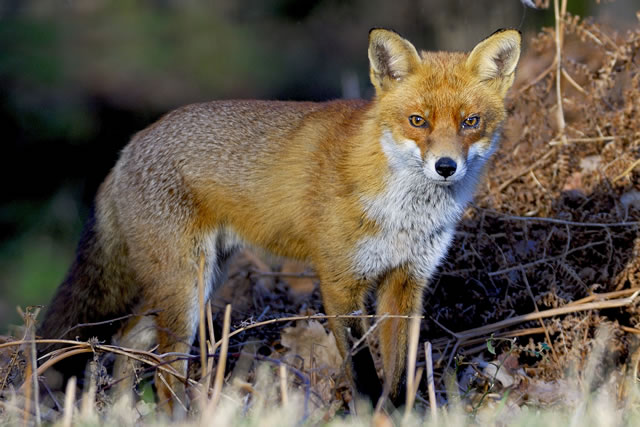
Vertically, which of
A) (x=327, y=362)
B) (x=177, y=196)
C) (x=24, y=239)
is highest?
(x=177, y=196)

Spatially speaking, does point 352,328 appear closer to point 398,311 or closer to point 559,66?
point 398,311

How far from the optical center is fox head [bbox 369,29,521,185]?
9.89 ft

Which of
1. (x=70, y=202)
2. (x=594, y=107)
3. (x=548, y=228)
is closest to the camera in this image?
(x=548, y=228)

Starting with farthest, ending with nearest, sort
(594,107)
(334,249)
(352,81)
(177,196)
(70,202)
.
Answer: (70,202) < (352,81) < (594,107) < (177,196) < (334,249)

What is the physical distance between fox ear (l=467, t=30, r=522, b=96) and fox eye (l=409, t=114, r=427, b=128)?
369 millimetres

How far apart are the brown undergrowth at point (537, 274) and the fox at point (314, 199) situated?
0.86 feet

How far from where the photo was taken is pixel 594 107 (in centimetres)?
427

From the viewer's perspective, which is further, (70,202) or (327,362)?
(70,202)

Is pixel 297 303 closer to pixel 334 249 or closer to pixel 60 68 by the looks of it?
pixel 334 249

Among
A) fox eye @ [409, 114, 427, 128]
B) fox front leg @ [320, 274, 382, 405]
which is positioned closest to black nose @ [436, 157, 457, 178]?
fox eye @ [409, 114, 427, 128]

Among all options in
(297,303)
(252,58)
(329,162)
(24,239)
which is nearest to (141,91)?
(252,58)

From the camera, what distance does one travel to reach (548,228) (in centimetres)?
401

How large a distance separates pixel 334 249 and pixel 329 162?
1.42 feet

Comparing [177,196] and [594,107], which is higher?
[594,107]
